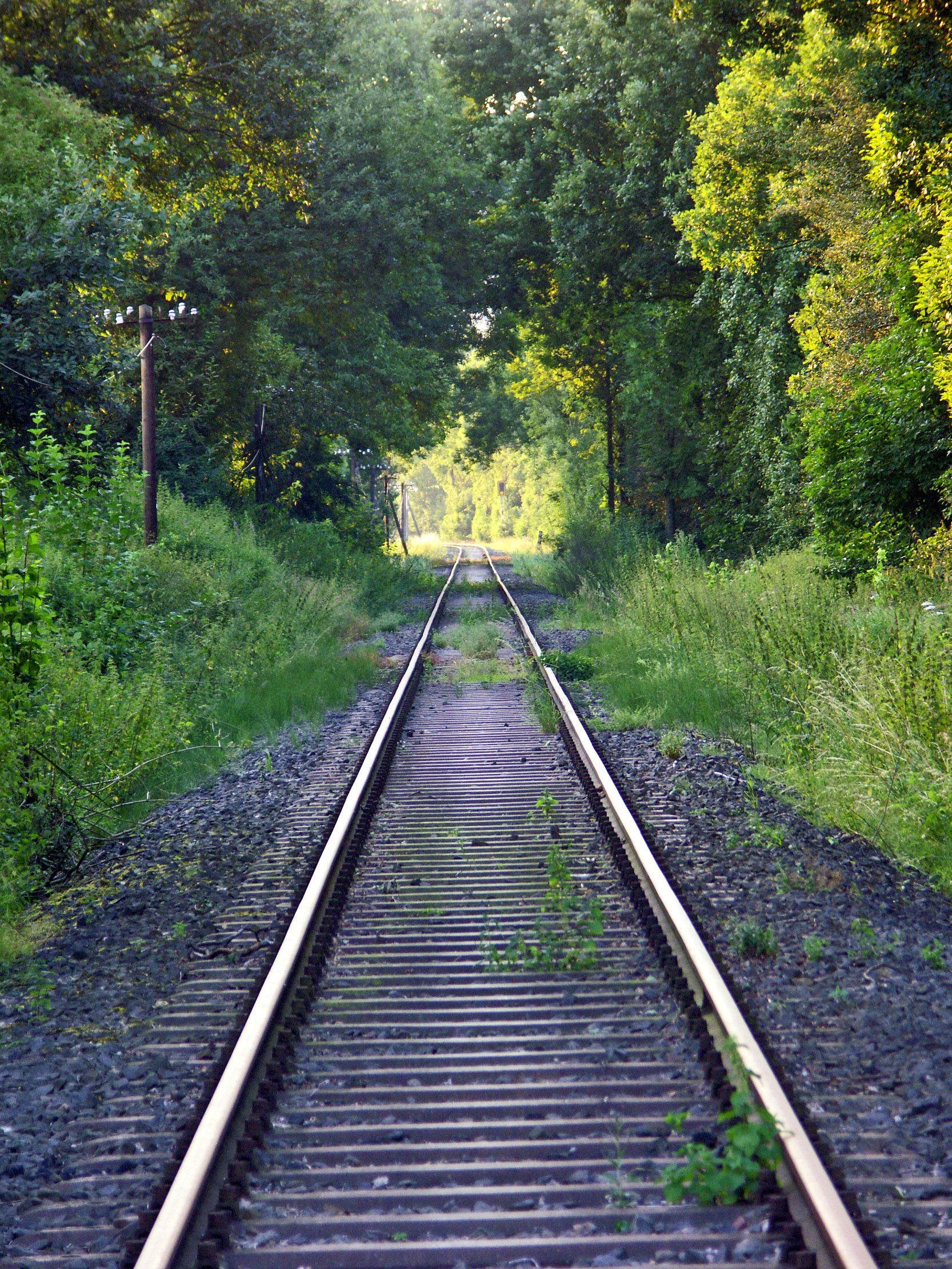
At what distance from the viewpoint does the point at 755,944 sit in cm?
456

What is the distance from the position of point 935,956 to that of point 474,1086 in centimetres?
226

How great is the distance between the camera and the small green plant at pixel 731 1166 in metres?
2.79

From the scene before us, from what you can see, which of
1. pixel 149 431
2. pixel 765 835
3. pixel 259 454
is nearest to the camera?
pixel 765 835

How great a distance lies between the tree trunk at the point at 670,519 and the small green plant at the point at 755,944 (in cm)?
2203

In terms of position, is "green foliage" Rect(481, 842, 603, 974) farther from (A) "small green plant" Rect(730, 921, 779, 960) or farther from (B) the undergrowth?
(B) the undergrowth

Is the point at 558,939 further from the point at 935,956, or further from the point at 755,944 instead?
the point at 935,956

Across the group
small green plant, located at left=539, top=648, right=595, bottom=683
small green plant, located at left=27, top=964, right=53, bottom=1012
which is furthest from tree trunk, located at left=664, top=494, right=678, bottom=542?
small green plant, located at left=27, top=964, right=53, bottom=1012

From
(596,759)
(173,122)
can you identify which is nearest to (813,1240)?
(596,759)

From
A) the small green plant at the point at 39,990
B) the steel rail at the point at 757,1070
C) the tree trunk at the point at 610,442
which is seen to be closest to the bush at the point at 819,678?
the steel rail at the point at 757,1070

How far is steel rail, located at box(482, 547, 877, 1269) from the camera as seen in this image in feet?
8.25

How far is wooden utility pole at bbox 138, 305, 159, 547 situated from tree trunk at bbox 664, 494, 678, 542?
15.0 m

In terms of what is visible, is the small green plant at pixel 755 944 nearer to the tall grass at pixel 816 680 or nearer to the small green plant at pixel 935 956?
the small green plant at pixel 935 956

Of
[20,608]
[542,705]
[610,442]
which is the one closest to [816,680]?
[542,705]

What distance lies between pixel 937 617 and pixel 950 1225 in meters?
6.12
